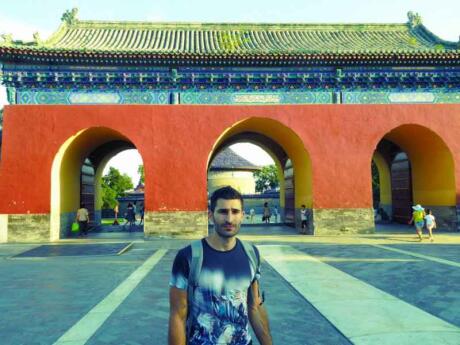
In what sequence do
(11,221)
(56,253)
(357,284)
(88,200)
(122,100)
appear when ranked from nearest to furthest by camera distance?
1. (357,284)
2. (56,253)
3. (11,221)
4. (122,100)
5. (88,200)

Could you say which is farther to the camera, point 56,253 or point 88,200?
point 88,200

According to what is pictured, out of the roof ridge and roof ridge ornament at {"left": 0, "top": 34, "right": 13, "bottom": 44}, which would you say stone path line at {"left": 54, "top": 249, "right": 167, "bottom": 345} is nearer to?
roof ridge ornament at {"left": 0, "top": 34, "right": 13, "bottom": 44}

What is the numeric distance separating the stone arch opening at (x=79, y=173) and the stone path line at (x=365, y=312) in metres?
9.32

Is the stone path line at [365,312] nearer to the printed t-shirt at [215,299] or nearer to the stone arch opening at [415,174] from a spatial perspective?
the printed t-shirt at [215,299]

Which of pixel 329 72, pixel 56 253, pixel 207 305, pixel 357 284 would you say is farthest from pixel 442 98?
pixel 207 305

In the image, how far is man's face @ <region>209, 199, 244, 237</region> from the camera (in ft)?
6.40

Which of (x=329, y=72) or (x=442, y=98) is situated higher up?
(x=329, y=72)

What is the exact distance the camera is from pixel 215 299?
6.35ft

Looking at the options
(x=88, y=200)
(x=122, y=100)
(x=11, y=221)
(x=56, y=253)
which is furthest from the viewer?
(x=88, y=200)

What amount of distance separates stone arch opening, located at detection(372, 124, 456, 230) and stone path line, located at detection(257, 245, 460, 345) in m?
9.40

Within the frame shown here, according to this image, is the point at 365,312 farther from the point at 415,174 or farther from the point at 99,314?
the point at 415,174

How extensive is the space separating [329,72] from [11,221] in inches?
470

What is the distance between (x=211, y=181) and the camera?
1475 inches

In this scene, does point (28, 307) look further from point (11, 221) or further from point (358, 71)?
point (358, 71)
